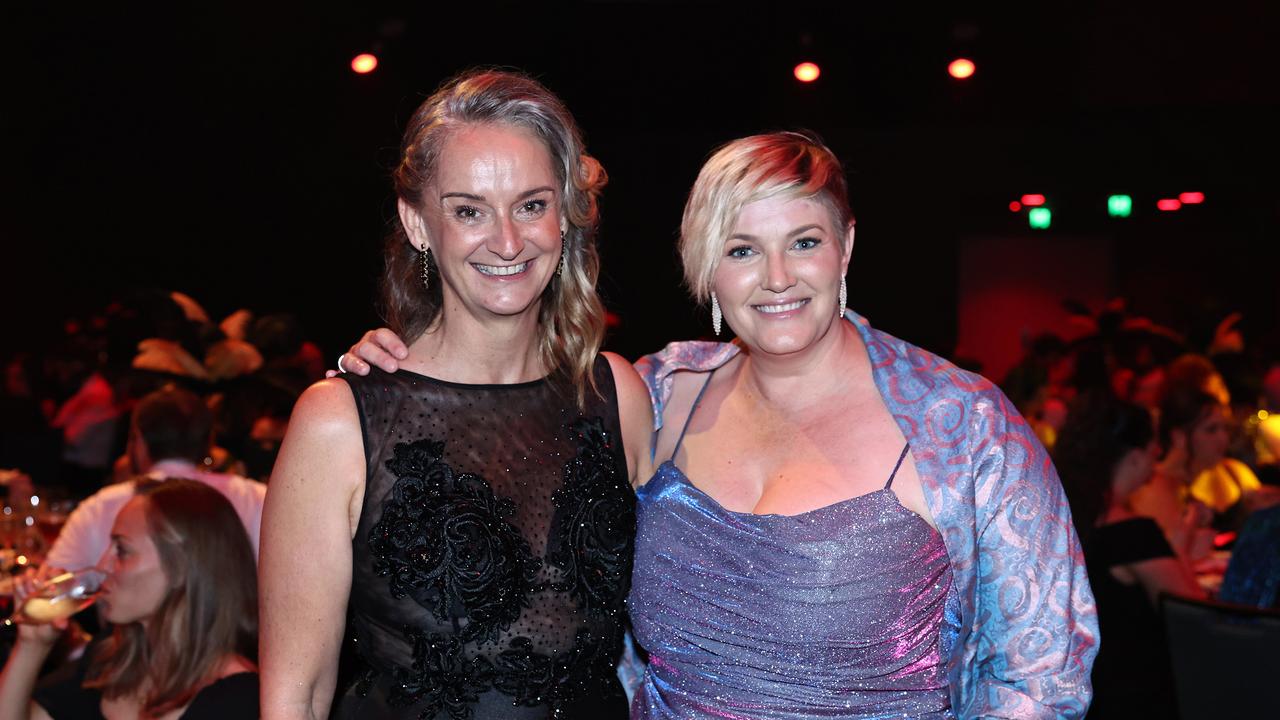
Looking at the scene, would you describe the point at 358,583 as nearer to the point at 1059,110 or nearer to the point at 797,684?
the point at 797,684

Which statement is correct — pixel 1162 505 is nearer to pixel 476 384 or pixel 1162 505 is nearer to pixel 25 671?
pixel 476 384

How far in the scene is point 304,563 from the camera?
183 centimetres

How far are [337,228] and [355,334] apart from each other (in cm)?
79

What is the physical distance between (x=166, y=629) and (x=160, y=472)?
1.56 meters

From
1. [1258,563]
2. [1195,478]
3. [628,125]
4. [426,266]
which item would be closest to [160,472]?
[426,266]

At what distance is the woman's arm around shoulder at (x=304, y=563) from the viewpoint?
1831 mm

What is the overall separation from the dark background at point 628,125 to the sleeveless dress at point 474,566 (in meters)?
5.16

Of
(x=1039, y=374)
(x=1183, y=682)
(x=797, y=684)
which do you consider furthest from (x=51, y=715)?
(x=1039, y=374)

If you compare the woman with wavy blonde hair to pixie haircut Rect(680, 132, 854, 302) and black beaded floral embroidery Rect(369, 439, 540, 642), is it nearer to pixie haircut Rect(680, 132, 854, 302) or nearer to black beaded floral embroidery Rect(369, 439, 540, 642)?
black beaded floral embroidery Rect(369, 439, 540, 642)

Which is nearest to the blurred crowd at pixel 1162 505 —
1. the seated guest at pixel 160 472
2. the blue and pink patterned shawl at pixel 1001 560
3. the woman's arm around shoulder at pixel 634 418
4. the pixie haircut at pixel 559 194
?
the blue and pink patterned shawl at pixel 1001 560

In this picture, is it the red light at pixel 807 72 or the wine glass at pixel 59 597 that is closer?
the wine glass at pixel 59 597

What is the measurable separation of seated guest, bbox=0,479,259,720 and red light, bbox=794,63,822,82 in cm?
561

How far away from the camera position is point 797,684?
193 centimetres

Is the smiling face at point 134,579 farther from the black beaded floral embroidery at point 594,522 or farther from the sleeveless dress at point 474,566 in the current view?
the black beaded floral embroidery at point 594,522
